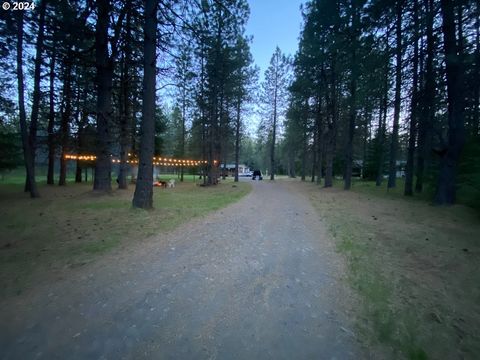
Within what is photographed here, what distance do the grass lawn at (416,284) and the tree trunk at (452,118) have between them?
3.83 metres

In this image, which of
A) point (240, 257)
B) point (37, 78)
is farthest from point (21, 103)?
point (240, 257)

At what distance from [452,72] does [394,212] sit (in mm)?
6030

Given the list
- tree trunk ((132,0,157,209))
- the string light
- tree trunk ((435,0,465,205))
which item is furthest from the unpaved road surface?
the string light

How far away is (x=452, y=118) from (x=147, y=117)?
1165cm

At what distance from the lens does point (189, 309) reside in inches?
109

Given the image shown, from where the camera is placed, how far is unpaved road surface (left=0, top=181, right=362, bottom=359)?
219 centimetres

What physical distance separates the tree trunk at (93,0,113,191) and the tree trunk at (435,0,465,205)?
1348cm

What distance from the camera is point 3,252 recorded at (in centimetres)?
436

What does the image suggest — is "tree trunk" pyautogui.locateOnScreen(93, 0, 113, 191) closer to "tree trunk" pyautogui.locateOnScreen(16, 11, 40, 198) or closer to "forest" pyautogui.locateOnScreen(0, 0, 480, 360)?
"forest" pyautogui.locateOnScreen(0, 0, 480, 360)

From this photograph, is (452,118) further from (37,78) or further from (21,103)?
(37,78)

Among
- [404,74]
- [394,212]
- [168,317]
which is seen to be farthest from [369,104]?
[168,317]

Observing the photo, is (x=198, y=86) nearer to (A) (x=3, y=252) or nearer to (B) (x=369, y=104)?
(B) (x=369, y=104)

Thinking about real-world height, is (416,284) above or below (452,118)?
below

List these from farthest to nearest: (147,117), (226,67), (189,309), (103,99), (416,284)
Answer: (226,67)
(103,99)
(147,117)
(416,284)
(189,309)
